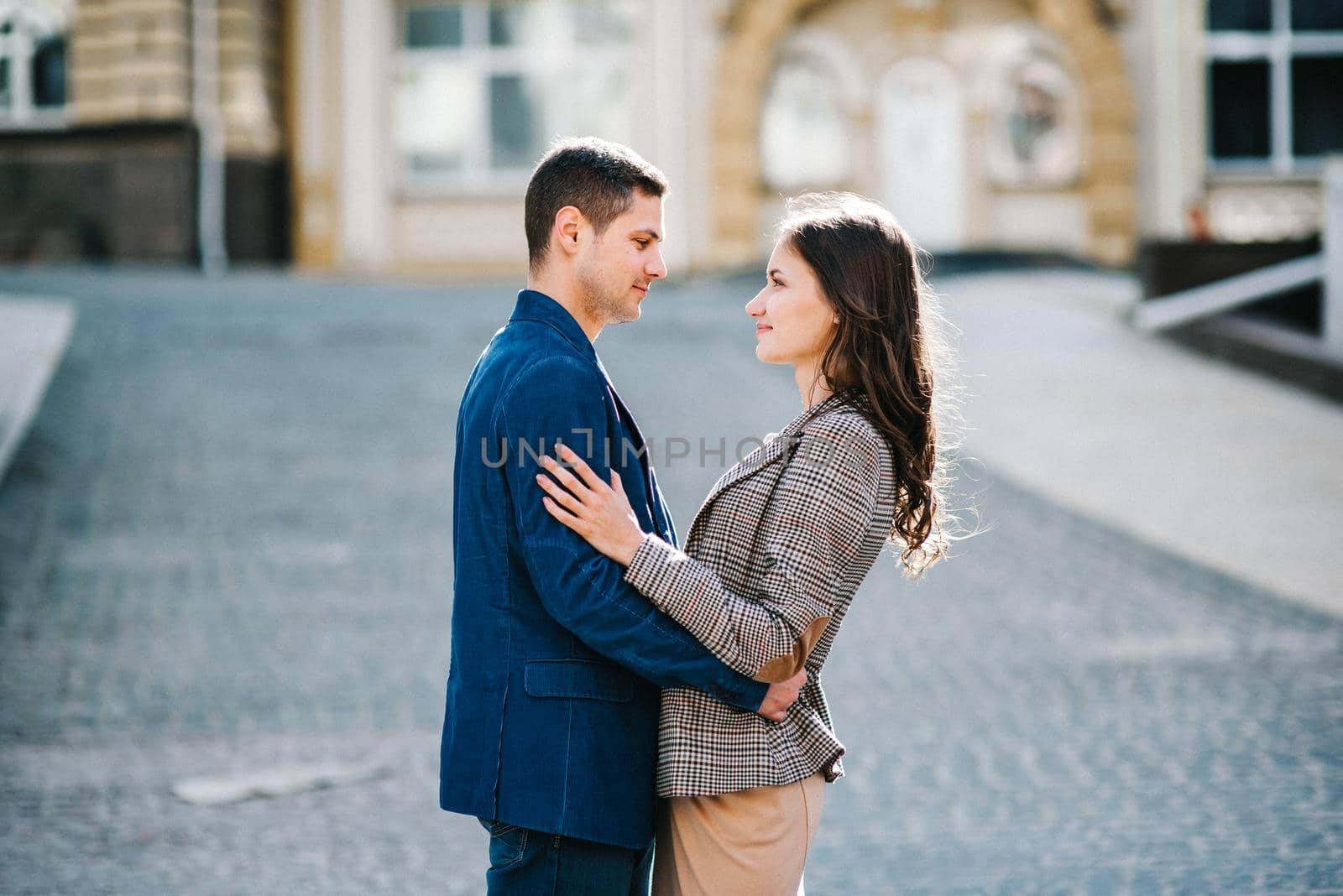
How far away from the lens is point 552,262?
2805 millimetres

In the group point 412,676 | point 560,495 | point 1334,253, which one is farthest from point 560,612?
point 1334,253

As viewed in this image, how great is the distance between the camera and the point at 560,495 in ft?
8.44

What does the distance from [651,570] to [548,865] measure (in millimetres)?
569

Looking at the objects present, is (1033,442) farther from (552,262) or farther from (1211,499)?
(552,262)

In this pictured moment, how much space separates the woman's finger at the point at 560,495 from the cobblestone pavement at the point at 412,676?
2391mm

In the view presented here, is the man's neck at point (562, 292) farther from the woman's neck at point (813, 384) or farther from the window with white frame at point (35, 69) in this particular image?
the window with white frame at point (35, 69)

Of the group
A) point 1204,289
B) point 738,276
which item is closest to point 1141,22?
point 738,276

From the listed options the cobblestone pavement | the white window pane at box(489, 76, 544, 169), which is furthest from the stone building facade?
the cobblestone pavement

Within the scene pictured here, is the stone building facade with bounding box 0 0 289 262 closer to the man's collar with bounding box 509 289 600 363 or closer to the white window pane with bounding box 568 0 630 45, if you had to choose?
the white window pane with bounding box 568 0 630 45

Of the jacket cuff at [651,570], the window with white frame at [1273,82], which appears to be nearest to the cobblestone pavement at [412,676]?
the jacket cuff at [651,570]

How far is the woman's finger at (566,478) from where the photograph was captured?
8.40ft

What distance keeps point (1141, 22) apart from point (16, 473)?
59.3 ft

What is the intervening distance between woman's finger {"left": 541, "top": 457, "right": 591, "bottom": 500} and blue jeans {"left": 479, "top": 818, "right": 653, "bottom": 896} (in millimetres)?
610

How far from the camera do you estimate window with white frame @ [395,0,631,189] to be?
927 inches
